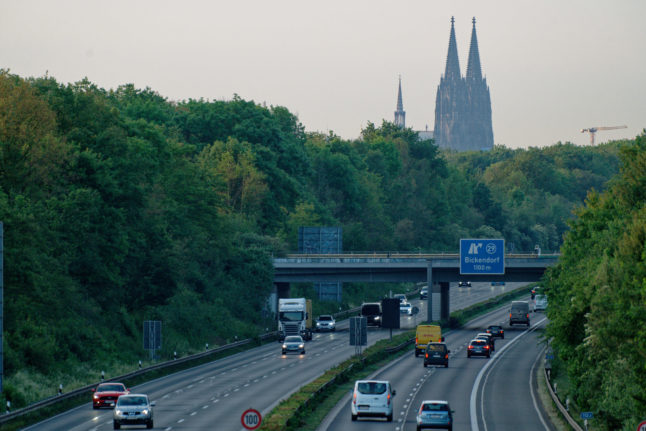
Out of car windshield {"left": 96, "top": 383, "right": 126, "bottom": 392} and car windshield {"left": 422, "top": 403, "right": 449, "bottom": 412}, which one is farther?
car windshield {"left": 96, "top": 383, "right": 126, "bottom": 392}

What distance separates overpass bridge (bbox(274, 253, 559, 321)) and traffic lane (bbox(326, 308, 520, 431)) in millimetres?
11601

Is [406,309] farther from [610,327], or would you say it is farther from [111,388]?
[610,327]

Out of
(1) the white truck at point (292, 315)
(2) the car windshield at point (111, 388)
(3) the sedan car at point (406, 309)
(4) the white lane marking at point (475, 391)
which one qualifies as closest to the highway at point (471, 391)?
(4) the white lane marking at point (475, 391)

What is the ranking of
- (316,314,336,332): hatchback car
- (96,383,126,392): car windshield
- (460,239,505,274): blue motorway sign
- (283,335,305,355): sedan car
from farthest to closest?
(316,314,336,332): hatchback car
(460,239,505,274): blue motorway sign
(283,335,305,355): sedan car
(96,383,126,392): car windshield

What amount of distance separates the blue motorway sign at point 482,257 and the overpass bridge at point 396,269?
15.1 ft

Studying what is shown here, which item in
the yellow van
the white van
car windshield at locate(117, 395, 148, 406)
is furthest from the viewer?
the yellow van

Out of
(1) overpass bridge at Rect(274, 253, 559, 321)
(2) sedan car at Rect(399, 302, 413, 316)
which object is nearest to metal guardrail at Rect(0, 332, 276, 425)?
(1) overpass bridge at Rect(274, 253, 559, 321)

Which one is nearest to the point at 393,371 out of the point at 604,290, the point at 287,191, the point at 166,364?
the point at 166,364

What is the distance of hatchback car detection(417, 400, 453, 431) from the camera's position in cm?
4266

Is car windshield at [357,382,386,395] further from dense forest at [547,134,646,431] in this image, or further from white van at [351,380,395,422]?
dense forest at [547,134,646,431]

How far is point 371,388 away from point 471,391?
1437 cm

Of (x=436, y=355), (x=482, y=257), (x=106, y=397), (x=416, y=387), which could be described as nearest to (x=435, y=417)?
(x=106, y=397)

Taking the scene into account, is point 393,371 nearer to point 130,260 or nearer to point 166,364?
point 166,364

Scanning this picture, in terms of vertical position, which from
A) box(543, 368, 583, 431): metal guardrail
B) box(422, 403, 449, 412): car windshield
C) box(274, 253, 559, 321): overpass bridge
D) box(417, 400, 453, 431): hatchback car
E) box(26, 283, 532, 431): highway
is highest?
box(274, 253, 559, 321): overpass bridge
